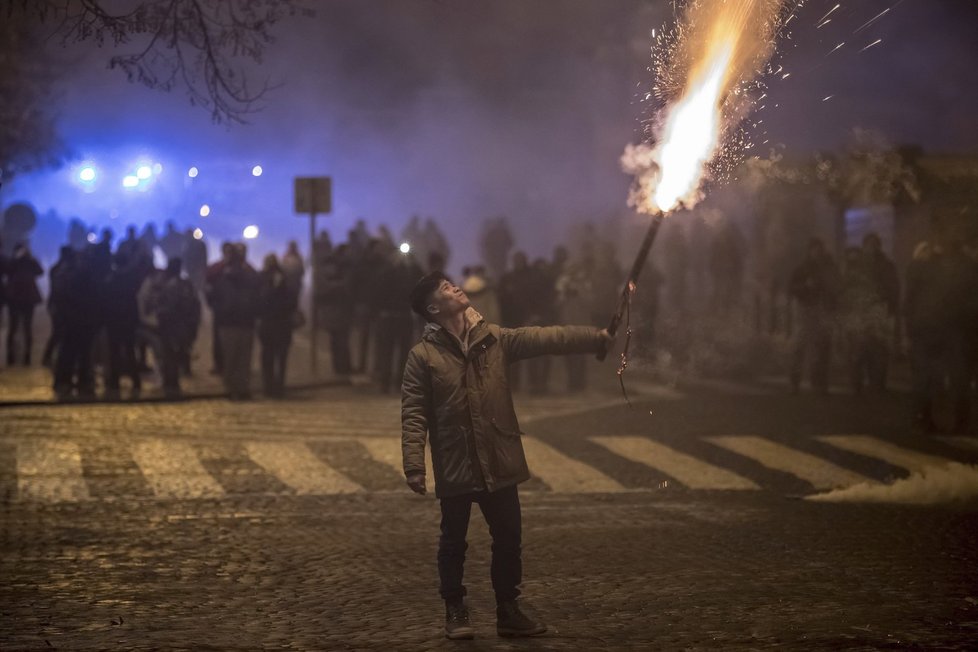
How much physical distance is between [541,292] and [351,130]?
24.1 metres

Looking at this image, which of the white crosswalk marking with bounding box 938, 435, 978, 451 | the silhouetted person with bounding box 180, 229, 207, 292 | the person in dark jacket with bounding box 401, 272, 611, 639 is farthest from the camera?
the silhouetted person with bounding box 180, 229, 207, 292

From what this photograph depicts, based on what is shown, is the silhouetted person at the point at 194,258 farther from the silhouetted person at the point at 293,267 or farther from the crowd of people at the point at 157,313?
the crowd of people at the point at 157,313

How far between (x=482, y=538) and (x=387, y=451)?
4.41m

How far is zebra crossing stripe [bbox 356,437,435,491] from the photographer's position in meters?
13.1

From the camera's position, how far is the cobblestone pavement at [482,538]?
693 centimetres

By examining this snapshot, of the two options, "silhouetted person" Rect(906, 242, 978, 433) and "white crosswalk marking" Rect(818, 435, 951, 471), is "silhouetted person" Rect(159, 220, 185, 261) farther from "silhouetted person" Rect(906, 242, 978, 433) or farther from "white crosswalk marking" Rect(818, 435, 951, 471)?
"white crosswalk marking" Rect(818, 435, 951, 471)

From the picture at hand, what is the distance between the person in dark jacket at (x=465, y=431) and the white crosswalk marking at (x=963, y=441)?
8.06 metres

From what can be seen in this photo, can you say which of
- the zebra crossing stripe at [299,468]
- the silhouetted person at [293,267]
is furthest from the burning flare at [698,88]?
the silhouetted person at [293,267]

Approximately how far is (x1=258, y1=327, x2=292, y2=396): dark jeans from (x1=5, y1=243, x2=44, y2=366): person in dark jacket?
17.8ft

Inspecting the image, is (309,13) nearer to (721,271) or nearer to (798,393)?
(798,393)

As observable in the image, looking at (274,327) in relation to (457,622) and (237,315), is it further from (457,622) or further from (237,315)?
(457,622)

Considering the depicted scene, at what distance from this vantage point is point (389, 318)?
20.3 meters

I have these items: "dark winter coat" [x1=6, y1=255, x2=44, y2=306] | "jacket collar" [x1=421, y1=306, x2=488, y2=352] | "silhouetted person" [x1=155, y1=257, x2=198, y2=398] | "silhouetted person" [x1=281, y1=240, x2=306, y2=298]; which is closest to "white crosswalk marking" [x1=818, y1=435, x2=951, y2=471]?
"jacket collar" [x1=421, y1=306, x2=488, y2=352]

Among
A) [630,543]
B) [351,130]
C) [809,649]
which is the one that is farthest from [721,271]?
[809,649]
